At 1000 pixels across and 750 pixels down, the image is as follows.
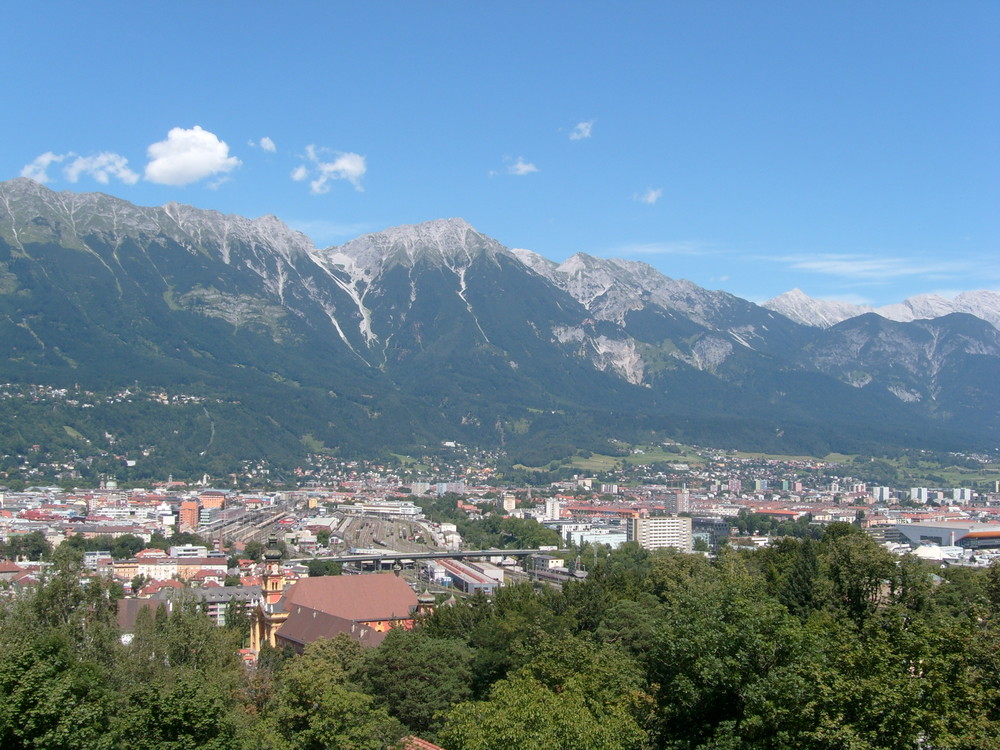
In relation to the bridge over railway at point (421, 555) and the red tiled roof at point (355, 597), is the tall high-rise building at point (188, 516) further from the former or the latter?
the red tiled roof at point (355, 597)

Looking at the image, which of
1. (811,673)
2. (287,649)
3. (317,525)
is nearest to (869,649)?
(811,673)

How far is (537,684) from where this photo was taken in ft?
76.9

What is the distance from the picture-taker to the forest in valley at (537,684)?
16.9m

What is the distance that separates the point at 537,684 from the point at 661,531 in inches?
3669

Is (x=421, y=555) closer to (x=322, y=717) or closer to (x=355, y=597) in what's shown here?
(x=355, y=597)

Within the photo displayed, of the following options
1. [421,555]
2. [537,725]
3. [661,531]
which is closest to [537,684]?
[537,725]

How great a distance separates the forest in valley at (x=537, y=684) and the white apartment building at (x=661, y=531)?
7848 centimetres

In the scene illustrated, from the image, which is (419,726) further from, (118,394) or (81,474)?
(118,394)

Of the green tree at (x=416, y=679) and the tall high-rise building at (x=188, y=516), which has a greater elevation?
the green tree at (x=416, y=679)

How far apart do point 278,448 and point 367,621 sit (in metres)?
142

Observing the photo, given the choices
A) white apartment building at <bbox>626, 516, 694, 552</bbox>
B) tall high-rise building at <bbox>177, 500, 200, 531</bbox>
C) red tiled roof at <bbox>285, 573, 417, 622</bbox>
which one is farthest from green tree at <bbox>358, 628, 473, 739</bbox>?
tall high-rise building at <bbox>177, 500, 200, 531</bbox>

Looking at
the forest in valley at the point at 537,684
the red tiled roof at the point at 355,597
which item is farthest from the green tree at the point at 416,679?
the red tiled roof at the point at 355,597

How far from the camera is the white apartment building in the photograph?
112m

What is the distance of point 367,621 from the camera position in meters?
46.4
